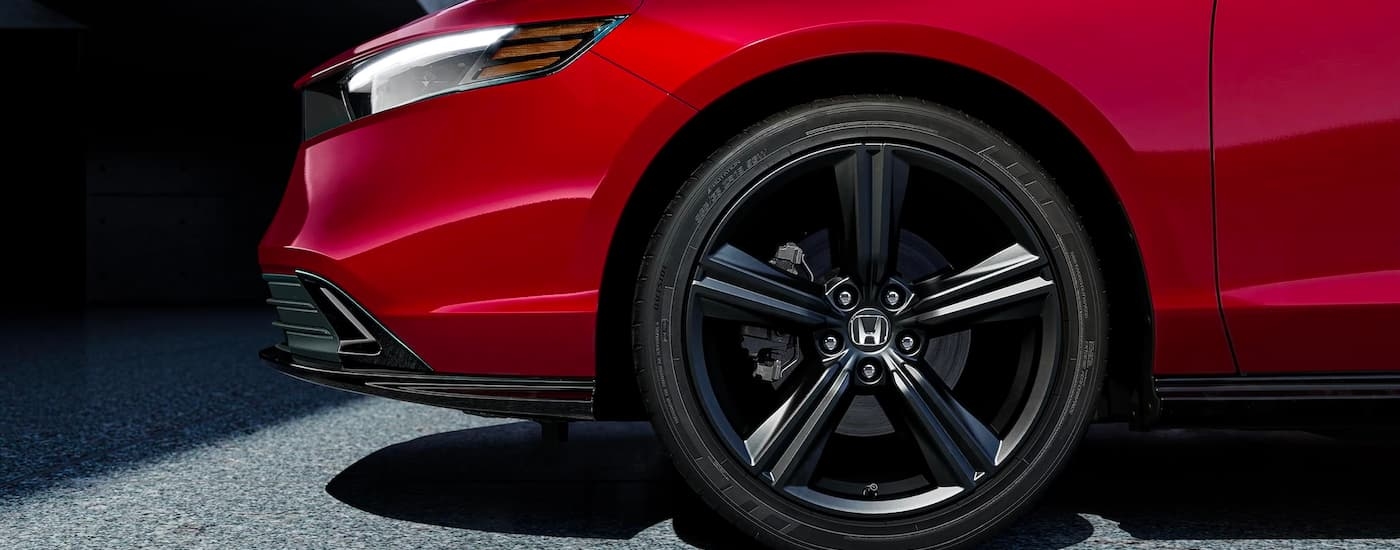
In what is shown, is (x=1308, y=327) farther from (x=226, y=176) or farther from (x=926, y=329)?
(x=226, y=176)

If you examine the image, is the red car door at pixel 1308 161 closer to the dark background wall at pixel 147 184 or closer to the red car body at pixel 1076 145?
the red car body at pixel 1076 145

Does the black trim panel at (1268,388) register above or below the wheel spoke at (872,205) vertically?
below

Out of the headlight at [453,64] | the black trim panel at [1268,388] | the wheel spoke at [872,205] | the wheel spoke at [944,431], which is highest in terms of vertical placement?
the headlight at [453,64]

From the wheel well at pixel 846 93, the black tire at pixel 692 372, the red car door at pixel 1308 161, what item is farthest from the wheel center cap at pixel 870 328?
the red car door at pixel 1308 161

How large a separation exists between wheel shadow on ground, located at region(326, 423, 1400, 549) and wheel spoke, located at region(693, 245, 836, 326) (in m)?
0.50

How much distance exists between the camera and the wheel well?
1.99m

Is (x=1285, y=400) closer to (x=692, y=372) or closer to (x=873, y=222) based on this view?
(x=873, y=222)

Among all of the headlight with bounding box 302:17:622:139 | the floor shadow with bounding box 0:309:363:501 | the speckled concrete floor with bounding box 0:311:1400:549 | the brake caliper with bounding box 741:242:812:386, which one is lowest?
the floor shadow with bounding box 0:309:363:501

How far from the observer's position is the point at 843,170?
6.50 ft

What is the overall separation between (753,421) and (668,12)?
31.1 inches

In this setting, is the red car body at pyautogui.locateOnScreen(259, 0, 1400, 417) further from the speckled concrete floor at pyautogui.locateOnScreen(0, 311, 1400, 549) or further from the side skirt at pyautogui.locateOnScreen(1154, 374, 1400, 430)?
the speckled concrete floor at pyautogui.locateOnScreen(0, 311, 1400, 549)

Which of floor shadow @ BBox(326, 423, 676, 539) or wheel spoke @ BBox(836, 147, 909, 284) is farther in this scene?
floor shadow @ BBox(326, 423, 676, 539)

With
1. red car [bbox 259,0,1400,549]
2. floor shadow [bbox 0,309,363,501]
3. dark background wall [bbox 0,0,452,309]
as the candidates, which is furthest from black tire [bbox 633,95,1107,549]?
dark background wall [bbox 0,0,452,309]

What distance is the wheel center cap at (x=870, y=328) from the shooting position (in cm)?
197
